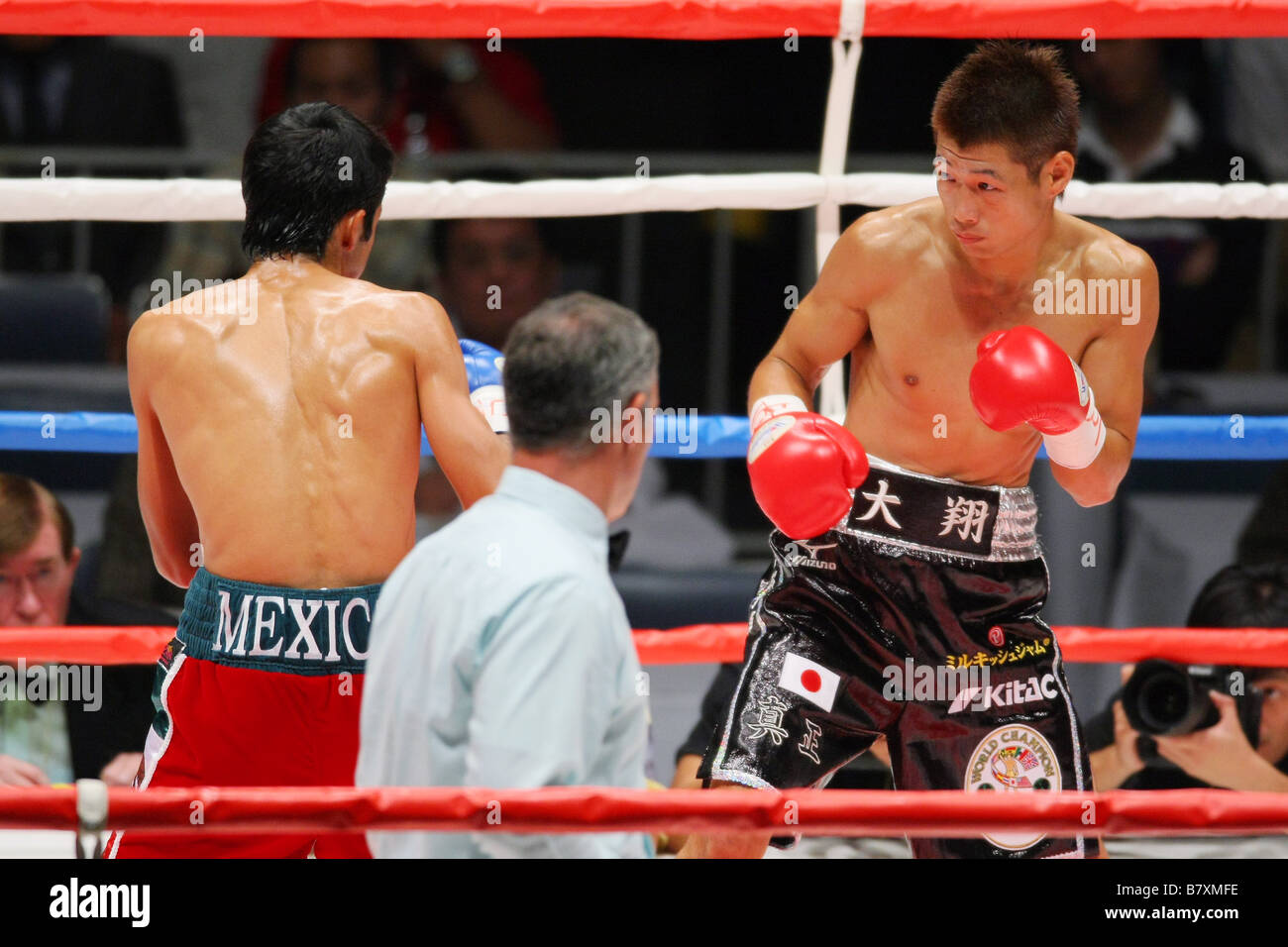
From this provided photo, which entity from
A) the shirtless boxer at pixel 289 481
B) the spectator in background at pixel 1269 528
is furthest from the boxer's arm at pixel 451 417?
the spectator in background at pixel 1269 528

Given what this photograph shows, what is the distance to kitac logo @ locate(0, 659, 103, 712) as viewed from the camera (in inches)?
99.3

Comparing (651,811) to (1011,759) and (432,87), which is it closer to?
(1011,759)

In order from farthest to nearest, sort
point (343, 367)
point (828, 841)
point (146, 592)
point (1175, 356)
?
point (1175, 356)
point (146, 592)
point (828, 841)
point (343, 367)

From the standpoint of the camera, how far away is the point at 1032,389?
1644mm

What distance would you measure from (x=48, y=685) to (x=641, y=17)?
1.39 meters

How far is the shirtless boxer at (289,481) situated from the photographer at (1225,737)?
120cm

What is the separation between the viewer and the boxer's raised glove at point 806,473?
5.44ft

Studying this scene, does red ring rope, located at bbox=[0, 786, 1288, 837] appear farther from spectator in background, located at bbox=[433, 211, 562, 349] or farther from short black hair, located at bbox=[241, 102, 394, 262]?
spectator in background, located at bbox=[433, 211, 562, 349]

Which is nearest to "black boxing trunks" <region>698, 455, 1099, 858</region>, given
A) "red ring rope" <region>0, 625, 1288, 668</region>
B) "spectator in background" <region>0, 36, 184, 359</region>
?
"red ring rope" <region>0, 625, 1288, 668</region>

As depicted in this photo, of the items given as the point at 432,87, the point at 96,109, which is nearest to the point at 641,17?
the point at 432,87

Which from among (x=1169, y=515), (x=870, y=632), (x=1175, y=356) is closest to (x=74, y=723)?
(x=870, y=632)

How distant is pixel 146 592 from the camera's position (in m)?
3.13

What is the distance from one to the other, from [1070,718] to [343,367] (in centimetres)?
87
